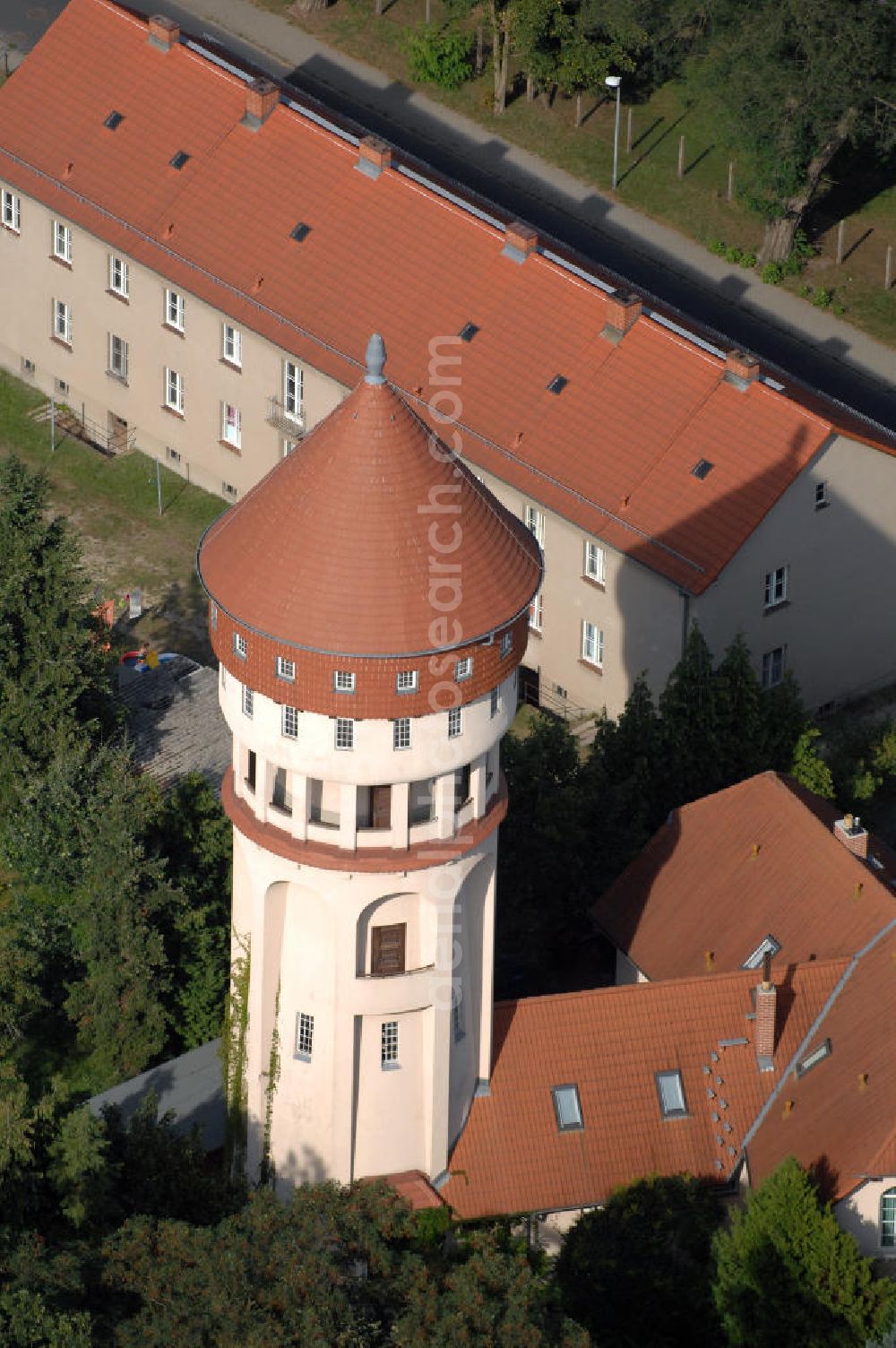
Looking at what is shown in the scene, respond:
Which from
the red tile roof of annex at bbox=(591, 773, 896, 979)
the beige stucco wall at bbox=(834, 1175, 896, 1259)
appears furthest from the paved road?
the beige stucco wall at bbox=(834, 1175, 896, 1259)

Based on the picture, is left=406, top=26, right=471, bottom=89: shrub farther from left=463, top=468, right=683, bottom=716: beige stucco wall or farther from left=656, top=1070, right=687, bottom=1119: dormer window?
left=656, top=1070, right=687, bottom=1119: dormer window

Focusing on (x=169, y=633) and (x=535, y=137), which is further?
(x=535, y=137)

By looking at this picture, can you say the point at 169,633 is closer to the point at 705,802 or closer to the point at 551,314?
the point at 551,314

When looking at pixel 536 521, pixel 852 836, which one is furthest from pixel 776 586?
pixel 852 836

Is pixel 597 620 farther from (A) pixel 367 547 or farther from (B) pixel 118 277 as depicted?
(A) pixel 367 547

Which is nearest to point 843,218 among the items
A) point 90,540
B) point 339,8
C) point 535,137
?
point 535,137

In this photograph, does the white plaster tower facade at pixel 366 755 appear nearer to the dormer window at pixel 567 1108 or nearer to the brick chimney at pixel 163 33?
the dormer window at pixel 567 1108
